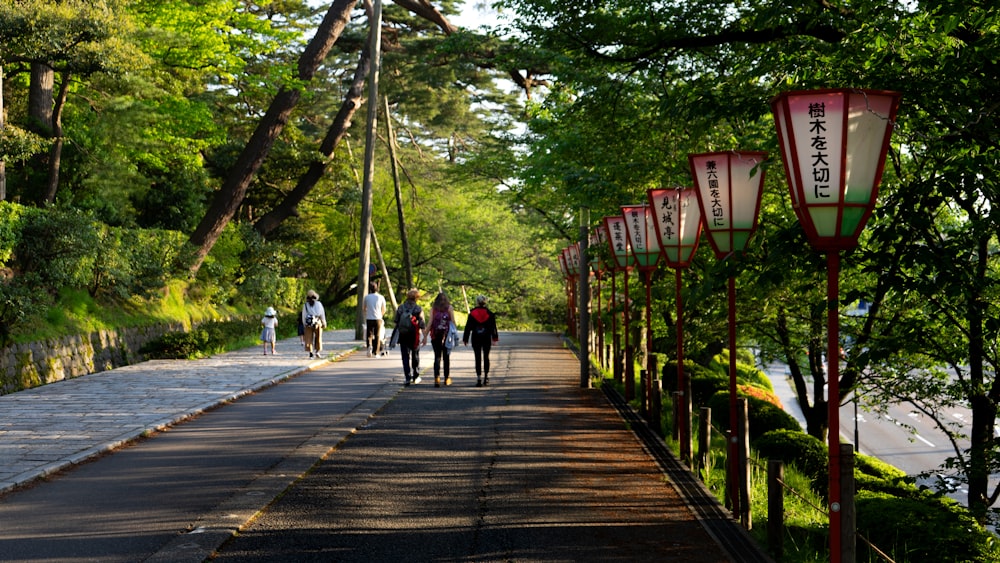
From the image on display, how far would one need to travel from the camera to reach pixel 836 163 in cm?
600

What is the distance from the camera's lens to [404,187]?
164 feet

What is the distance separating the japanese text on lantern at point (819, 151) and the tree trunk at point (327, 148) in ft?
93.7

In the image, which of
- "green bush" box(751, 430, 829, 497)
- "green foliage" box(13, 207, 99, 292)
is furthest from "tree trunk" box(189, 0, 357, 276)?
"green bush" box(751, 430, 829, 497)

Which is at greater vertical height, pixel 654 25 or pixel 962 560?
pixel 654 25

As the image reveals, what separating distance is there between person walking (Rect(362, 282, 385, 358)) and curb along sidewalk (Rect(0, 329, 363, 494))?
1912 mm

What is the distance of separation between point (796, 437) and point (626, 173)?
5.32 m

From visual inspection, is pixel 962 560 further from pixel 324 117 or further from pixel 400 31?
pixel 324 117

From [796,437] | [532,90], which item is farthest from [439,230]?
[796,437]

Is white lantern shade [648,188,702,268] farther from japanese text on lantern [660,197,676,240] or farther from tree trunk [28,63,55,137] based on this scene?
tree trunk [28,63,55,137]

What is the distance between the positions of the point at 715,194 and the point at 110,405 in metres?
9.35

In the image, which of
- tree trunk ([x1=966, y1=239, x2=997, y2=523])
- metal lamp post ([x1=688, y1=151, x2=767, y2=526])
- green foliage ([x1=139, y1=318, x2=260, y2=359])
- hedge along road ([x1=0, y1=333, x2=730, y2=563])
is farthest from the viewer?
green foliage ([x1=139, y1=318, x2=260, y2=359])

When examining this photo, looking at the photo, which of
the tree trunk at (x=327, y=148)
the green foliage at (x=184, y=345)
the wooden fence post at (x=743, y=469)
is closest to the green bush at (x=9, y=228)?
the green foliage at (x=184, y=345)

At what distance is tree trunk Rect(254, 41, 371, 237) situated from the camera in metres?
34.1

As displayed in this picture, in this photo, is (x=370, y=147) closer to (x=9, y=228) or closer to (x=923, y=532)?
(x=9, y=228)
